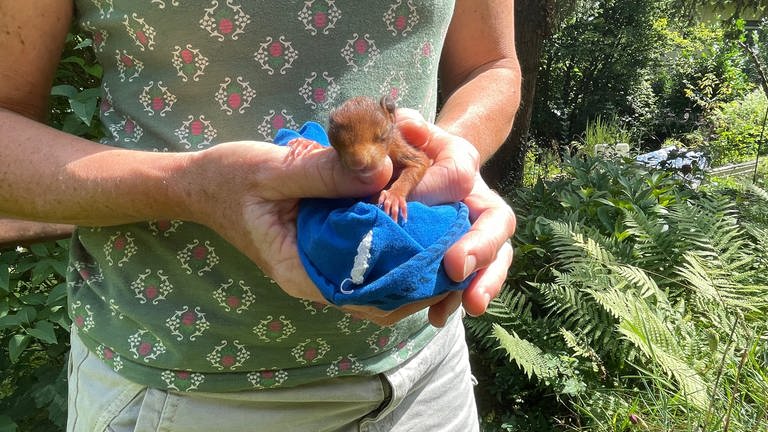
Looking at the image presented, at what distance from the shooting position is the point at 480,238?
0.95 m

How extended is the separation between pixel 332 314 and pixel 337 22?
530 mm

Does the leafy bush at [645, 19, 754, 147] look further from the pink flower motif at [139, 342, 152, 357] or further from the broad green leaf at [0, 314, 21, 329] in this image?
the pink flower motif at [139, 342, 152, 357]

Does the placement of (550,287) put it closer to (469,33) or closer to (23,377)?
(469,33)

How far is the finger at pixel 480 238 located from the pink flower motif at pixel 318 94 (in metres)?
0.32

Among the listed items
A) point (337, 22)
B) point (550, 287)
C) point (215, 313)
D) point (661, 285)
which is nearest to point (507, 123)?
point (337, 22)

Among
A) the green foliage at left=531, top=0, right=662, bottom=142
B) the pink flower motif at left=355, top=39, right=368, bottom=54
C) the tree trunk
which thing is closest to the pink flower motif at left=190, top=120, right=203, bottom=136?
the pink flower motif at left=355, top=39, right=368, bottom=54

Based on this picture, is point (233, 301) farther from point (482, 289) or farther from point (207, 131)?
point (482, 289)

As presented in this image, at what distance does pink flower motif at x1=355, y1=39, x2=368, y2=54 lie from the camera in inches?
43.9

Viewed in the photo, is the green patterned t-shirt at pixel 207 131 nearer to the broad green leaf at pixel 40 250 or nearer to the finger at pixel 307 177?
the finger at pixel 307 177

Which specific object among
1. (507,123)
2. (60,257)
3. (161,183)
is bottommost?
(60,257)

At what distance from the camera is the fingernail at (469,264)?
91cm

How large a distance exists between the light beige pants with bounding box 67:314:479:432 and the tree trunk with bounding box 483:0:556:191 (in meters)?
4.36

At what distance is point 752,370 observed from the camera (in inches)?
102

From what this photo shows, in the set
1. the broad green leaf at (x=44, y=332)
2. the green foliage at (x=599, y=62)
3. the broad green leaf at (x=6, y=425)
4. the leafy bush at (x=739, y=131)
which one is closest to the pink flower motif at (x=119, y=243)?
the broad green leaf at (x=44, y=332)
